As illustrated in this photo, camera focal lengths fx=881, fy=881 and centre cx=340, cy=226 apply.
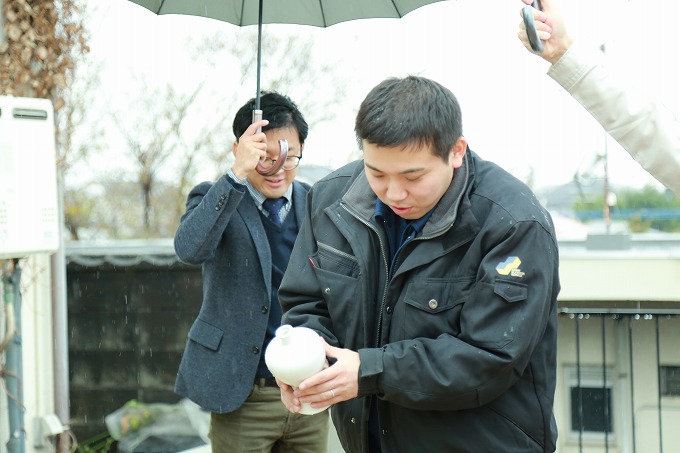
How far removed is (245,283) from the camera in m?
3.00

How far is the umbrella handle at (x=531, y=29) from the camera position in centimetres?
190

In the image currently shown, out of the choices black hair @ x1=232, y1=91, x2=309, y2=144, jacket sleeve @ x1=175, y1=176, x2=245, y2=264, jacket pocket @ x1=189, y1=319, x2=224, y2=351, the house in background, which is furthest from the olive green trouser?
the house in background

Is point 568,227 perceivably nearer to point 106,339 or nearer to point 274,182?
point 106,339

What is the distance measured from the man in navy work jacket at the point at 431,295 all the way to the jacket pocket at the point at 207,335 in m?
0.95

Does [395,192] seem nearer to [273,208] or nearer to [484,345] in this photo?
[484,345]

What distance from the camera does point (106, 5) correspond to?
6.28 m

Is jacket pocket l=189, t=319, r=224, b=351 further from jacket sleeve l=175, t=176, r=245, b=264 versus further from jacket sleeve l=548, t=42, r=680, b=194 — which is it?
jacket sleeve l=548, t=42, r=680, b=194

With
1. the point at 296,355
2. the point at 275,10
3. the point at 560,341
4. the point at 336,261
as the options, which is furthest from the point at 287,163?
the point at 560,341

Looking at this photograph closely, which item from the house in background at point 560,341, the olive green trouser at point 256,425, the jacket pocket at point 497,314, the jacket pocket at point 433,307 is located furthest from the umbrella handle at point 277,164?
the house in background at point 560,341

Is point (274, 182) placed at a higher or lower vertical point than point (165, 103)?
lower

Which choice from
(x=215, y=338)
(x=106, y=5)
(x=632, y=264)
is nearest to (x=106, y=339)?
(x=106, y=5)

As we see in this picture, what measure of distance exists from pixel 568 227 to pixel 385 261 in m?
6.89

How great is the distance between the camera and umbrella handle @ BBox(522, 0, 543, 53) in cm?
190

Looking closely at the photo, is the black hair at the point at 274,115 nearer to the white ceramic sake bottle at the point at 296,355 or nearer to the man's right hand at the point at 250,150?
the man's right hand at the point at 250,150
